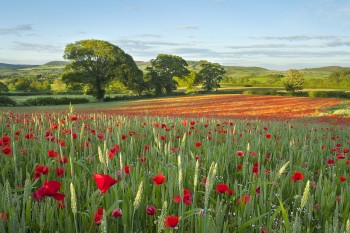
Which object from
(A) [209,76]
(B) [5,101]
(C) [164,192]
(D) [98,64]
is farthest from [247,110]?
(A) [209,76]

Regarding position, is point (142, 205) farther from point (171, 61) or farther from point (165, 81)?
point (171, 61)

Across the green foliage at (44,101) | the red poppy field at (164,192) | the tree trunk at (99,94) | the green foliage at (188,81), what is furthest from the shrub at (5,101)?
the red poppy field at (164,192)

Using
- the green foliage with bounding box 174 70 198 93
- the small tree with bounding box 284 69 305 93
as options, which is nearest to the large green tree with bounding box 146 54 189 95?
the green foliage with bounding box 174 70 198 93

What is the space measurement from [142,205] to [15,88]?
105 metres

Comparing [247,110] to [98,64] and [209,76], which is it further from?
[209,76]

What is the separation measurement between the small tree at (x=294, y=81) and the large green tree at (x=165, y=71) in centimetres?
2537

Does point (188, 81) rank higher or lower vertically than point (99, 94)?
higher

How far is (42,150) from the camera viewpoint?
434cm

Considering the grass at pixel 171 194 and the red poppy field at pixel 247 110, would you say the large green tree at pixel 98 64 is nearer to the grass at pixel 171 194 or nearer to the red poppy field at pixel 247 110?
the red poppy field at pixel 247 110

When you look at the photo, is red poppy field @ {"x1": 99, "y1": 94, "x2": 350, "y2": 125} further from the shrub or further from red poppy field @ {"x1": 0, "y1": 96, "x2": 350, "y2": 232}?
the shrub

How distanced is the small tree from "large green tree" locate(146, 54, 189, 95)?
25372 millimetres

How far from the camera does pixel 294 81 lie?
232 ft

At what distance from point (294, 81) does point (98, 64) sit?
4304 cm

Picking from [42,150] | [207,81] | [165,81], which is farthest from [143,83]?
[42,150]
